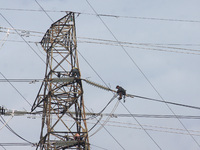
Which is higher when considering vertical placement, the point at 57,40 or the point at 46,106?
the point at 57,40

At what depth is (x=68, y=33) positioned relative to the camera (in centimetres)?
7056

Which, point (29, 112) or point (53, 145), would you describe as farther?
point (29, 112)

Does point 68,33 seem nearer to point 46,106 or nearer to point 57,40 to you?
point 57,40

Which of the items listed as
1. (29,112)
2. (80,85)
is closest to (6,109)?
(29,112)

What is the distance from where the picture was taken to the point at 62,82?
224 feet

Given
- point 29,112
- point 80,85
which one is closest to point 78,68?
point 80,85

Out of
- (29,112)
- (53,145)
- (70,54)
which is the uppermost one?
(70,54)

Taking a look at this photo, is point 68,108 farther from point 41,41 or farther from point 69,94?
point 41,41

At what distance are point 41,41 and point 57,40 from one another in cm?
238

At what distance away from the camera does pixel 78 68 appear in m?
68.6

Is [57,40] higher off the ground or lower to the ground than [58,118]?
higher

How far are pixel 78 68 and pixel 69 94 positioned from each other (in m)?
2.51

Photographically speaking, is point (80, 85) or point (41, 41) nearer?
point (80, 85)

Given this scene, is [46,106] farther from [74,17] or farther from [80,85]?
[74,17]
